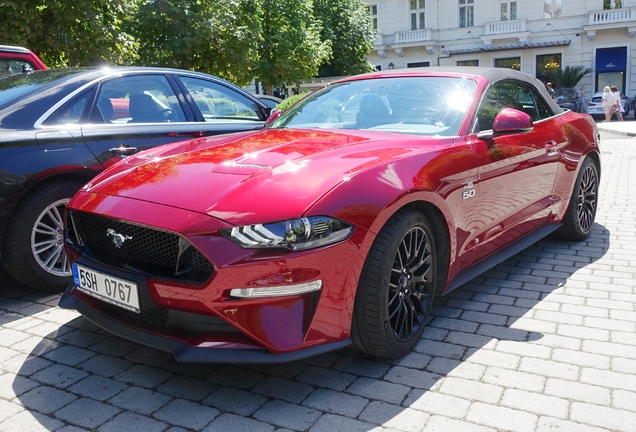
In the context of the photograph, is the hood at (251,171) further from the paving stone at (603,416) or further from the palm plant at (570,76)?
the palm plant at (570,76)

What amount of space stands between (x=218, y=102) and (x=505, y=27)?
3460 centimetres

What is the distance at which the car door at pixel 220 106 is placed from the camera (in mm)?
5352

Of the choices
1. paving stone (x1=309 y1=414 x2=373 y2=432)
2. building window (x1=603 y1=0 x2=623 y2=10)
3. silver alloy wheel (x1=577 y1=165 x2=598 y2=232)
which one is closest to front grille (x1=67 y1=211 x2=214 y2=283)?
paving stone (x1=309 y1=414 x2=373 y2=432)

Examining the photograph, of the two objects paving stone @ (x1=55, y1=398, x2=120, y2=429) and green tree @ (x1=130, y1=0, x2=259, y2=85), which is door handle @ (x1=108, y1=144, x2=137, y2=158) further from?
green tree @ (x1=130, y1=0, x2=259, y2=85)

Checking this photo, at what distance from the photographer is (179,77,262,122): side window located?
5.41 meters

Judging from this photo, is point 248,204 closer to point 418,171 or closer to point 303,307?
point 303,307

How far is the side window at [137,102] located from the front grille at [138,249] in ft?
5.20

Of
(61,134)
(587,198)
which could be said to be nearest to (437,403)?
(61,134)

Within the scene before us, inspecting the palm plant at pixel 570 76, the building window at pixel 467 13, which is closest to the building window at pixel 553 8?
the palm plant at pixel 570 76

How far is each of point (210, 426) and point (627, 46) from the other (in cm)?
3765

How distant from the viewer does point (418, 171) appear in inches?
125

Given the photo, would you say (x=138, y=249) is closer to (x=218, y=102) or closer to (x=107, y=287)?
(x=107, y=287)

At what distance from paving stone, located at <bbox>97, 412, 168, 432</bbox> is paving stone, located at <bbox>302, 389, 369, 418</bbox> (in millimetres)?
651

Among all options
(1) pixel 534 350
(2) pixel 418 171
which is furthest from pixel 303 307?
(1) pixel 534 350
